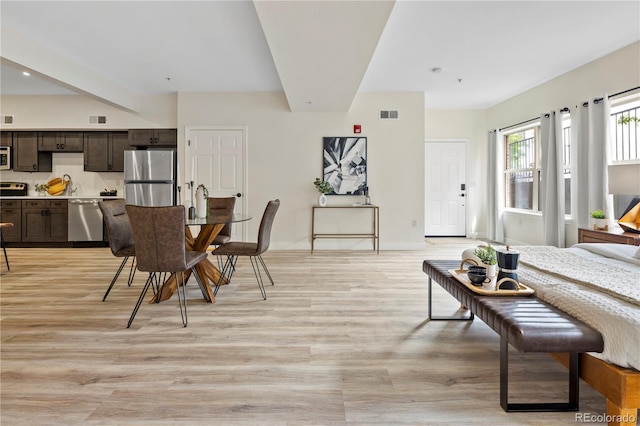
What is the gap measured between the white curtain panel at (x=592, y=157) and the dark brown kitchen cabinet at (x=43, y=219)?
26.9ft

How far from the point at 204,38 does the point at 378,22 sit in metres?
2.12

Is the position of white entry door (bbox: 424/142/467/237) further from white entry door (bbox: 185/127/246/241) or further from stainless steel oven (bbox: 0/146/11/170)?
stainless steel oven (bbox: 0/146/11/170)

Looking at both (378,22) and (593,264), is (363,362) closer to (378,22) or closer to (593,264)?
(593,264)

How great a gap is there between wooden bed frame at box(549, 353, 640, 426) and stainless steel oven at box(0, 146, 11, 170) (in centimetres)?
867

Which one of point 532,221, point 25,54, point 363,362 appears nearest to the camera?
point 363,362

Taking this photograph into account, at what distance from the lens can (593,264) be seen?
2.34 meters

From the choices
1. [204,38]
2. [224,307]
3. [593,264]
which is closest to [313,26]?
[204,38]

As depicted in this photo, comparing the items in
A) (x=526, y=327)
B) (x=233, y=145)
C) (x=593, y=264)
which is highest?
(x=233, y=145)

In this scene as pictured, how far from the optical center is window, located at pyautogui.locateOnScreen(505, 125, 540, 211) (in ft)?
19.8

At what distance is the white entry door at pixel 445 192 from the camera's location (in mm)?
7480

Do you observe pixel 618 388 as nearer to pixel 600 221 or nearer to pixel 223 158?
pixel 600 221

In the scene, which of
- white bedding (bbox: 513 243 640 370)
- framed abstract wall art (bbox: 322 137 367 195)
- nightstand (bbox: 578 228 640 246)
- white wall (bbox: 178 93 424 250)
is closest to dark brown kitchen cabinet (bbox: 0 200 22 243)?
white wall (bbox: 178 93 424 250)

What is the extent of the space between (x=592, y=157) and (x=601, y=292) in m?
3.53

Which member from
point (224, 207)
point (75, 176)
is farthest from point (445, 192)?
point (75, 176)
